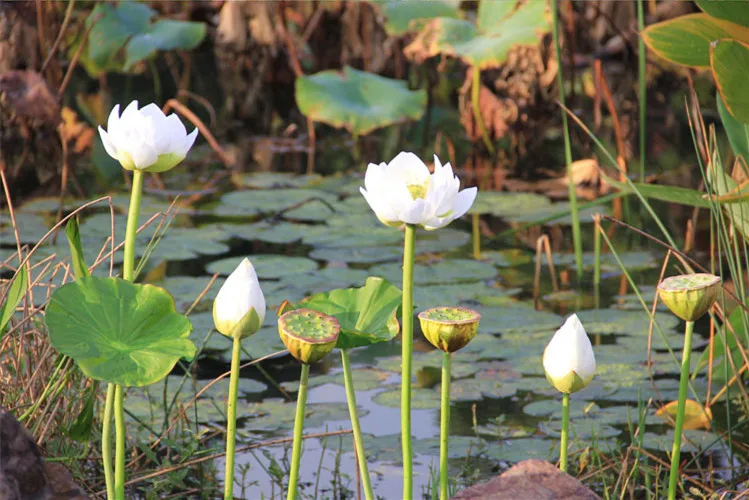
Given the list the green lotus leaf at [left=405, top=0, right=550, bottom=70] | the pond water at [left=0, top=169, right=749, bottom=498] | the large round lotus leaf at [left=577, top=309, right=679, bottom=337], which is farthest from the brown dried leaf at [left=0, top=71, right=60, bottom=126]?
the large round lotus leaf at [left=577, top=309, right=679, bottom=337]

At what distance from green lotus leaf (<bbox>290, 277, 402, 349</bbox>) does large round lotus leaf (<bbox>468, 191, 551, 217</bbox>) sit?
8.03ft

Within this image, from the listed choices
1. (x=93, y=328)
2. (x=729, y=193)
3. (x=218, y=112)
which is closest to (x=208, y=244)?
(x=729, y=193)

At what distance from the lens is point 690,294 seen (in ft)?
3.93

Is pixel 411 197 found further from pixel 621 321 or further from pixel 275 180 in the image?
pixel 275 180

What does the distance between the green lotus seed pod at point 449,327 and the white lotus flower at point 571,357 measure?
0.11 meters

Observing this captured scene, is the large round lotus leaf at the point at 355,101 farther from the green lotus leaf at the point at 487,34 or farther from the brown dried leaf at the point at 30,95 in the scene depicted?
the brown dried leaf at the point at 30,95

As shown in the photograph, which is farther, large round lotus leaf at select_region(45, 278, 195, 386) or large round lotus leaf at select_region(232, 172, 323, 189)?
large round lotus leaf at select_region(232, 172, 323, 189)

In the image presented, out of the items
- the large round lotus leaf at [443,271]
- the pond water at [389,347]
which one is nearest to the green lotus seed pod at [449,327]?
the pond water at [389,347]

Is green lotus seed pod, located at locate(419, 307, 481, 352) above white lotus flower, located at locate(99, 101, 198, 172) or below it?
below

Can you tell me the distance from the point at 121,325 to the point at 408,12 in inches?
154

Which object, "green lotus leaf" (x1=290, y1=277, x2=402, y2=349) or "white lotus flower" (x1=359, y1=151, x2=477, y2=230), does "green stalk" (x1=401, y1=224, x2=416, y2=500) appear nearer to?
"white lotus flower" (x1=359, y1=151, x2=477, y2=230)

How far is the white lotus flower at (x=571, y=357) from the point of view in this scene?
1191mm

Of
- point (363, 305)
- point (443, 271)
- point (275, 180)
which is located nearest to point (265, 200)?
point (275, 180)

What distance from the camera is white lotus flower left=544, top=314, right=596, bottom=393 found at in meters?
1.19
